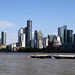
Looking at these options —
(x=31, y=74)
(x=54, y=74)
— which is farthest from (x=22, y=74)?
(x=54, y=74)

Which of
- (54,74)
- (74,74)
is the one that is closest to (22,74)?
(54,74)

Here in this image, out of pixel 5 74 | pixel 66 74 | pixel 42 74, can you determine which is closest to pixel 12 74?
pixel 5 74

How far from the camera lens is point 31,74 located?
52281mm

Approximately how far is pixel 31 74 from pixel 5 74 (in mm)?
6255

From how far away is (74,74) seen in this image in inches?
2048

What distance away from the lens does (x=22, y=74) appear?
5181 centimetres

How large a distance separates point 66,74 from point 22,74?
10.6m

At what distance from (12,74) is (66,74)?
512 inches

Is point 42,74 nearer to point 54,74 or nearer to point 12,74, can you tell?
point 54,74

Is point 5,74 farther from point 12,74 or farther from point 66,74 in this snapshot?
point 66,74

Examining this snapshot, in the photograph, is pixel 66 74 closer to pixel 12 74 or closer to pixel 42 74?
pixel 42 74

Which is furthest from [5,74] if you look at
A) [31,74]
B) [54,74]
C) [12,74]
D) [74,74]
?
[74,74]

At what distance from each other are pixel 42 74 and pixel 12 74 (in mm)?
7179

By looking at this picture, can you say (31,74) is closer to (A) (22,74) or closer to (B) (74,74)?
(A) (22,74)
